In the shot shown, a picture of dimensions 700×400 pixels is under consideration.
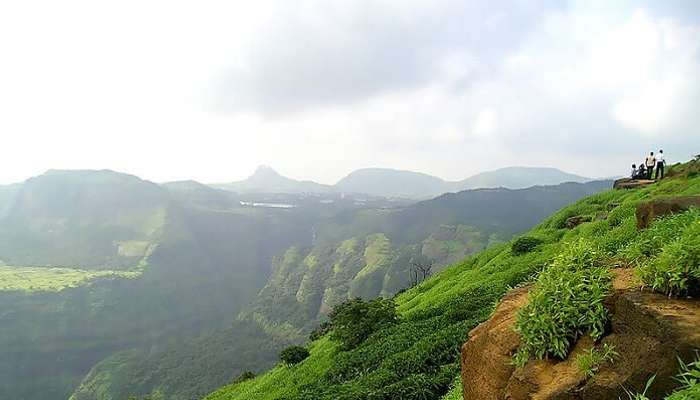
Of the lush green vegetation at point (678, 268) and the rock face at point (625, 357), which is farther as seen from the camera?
the lush green vegetation at point (678, 268)

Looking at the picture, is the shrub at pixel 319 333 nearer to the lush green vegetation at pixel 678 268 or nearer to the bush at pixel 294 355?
the bush at pixel 294 355

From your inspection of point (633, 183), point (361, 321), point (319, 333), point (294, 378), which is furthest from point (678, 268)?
point (319, 333)

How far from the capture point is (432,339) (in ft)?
70.2

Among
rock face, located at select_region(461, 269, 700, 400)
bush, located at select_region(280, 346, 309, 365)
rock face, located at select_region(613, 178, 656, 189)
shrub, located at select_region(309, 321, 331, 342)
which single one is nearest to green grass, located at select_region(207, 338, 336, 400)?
bush, located at select_region(280, 346, 309, 365)

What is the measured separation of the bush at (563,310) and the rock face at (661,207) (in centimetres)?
520

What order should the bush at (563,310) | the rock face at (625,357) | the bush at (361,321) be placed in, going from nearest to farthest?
the rock face at (625,357)
the bush at (563,310)
the bush at (361,321)

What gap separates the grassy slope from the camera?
1778 centimetres

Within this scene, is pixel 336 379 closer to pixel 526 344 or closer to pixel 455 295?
→ pixel 455 295

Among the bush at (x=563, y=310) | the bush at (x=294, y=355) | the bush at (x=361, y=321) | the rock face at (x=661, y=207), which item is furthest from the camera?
the bush at (x=294, y=355)

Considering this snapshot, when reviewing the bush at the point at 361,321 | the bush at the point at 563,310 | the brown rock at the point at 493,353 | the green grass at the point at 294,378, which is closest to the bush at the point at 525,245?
the bush at the point at 361,321

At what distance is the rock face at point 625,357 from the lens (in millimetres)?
5609

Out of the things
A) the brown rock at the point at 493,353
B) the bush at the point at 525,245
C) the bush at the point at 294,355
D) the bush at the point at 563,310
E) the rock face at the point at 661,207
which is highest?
the rock face at the point at 661,207

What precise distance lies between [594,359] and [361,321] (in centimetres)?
2368

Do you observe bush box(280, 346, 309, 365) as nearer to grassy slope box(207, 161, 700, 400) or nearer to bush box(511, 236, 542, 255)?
grassy slope box(207, 161, 700, 400)
